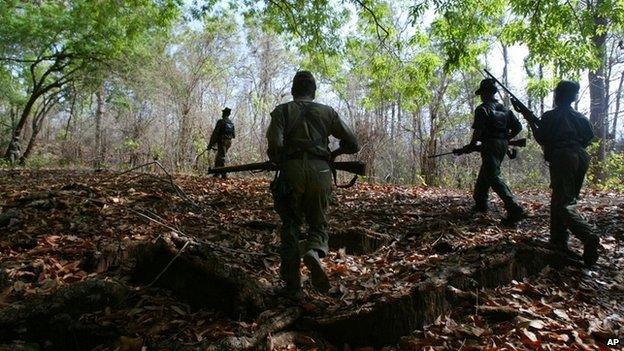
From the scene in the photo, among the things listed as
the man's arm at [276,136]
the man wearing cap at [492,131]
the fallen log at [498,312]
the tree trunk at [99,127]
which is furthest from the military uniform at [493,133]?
the tree trunk at [99,127]

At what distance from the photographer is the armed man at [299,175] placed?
3.54m

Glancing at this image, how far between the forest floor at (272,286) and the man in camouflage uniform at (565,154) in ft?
1.64

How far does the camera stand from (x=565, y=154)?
15.3ft

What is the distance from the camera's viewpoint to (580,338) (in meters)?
2.98

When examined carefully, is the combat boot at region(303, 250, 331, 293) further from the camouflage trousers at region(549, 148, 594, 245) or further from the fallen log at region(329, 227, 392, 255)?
the camouflage trousers at region(549, 148, 594, 245)

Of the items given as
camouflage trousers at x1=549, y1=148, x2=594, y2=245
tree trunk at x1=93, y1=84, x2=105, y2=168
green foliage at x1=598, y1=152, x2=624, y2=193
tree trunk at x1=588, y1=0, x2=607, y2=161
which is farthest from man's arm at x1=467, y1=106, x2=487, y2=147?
→ tree trunk at x1=93, y1=84, x2=105, y2=168

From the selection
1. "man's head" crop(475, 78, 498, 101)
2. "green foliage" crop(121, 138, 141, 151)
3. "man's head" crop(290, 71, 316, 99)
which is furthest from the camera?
"green foliage" crop(121, 138, 141, 151)

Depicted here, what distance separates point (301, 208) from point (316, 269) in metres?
0.60

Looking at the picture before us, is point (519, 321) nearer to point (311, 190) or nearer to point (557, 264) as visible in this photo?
point (557, 264)

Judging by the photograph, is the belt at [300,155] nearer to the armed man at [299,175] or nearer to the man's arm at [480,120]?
the armed man at [299,175]

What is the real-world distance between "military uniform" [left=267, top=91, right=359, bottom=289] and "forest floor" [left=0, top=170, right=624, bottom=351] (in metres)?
0.45

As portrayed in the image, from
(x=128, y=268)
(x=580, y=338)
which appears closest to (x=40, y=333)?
(x=128, y=268)

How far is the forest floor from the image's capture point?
2969mm

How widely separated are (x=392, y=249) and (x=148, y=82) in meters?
21.0
